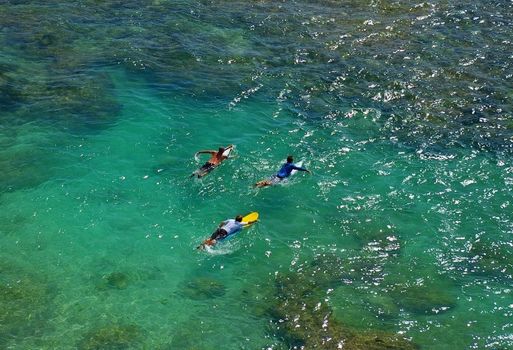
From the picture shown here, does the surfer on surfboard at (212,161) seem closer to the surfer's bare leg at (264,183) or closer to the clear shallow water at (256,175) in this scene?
the clear shallow water at (256,175)

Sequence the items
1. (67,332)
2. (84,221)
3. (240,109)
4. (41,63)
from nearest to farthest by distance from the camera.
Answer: (67,332), (84,221), (240,109), (41,63)

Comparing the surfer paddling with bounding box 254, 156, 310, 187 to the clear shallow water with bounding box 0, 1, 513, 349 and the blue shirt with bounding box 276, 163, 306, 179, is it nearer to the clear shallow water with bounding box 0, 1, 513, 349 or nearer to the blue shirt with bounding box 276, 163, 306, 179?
the blue shirt with bounding box 276, 163, 306, 179

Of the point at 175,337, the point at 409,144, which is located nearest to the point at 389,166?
the point at 409,144

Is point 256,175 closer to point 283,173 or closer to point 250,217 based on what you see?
point 283,173

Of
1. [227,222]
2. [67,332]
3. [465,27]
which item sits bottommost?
[67,332]

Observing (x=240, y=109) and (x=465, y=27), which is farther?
(x=465, y=27)

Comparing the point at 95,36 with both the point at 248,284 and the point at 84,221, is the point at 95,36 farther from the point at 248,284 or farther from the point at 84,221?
the point at 248,284

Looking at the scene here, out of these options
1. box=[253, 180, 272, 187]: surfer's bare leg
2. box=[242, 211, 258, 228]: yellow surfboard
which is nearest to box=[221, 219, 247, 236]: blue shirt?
box=[242, 211, 258, 228]: yellow surfboard

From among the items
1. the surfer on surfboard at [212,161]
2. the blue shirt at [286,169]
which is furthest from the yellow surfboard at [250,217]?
the surfer on surfboard at [212,161]
